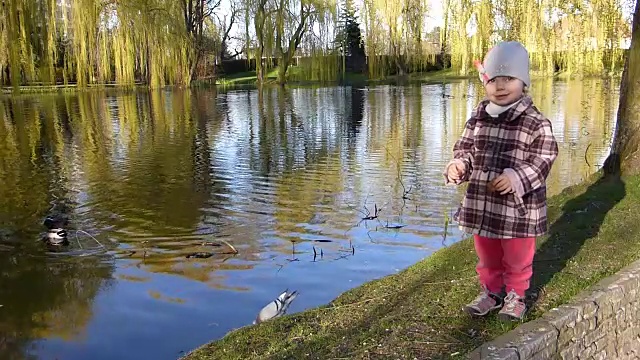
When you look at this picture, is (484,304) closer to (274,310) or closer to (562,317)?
(562,317)

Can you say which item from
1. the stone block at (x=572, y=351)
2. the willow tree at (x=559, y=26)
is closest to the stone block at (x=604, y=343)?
the stone block at (x=572, y=351)

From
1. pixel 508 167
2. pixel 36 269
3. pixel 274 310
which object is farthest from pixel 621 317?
pixel 36 269

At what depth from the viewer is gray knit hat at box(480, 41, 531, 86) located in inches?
122

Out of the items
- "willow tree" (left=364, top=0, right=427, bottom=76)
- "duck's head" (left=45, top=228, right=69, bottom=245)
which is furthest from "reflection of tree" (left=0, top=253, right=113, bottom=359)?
"willow tree" (left=364, top=0, right=427, bottom=76)

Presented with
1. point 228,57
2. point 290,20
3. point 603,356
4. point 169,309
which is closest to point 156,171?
point 169,309

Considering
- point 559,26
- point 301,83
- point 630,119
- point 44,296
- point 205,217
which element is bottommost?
point 44,296

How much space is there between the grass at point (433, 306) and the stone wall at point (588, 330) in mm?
164

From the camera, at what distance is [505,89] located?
314 centimetres

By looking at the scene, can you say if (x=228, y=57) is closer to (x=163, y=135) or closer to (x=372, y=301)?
(x=163, y=135)

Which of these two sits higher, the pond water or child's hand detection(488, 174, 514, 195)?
child's hand detection(488, 174, 514, 195)

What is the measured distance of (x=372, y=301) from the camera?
4270mm

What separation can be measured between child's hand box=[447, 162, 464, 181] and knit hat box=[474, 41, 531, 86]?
50 cm

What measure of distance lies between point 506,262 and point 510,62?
3.65 ft

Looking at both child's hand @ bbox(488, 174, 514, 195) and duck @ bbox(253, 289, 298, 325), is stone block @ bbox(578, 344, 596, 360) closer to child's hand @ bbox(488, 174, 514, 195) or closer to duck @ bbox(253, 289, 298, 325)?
child's hand @ bbox(488, 174, 514, 195)
